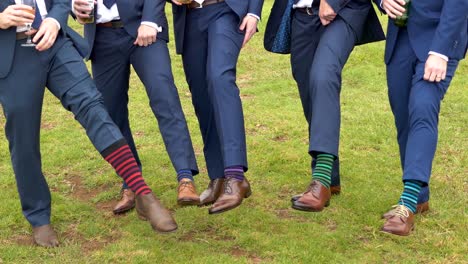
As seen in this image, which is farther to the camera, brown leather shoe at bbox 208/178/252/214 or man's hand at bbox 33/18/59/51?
brown leather shoe at bbox 208/178/252/214

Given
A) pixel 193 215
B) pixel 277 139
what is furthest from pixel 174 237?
pixel 277 139

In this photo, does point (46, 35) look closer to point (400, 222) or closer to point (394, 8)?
point (394, 8)

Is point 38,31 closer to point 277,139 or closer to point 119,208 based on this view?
point 119,208

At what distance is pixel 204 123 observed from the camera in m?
6.39

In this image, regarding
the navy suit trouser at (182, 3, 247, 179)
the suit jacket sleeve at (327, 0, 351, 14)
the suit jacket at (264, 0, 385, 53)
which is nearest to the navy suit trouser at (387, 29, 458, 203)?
the suit jacket at (264, 0, 385, 53)

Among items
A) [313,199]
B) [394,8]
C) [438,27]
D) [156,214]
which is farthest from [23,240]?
[438,27]

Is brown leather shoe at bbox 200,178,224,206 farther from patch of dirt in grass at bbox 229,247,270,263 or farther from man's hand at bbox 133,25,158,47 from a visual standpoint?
man's hand at bbox 133,25,158,47

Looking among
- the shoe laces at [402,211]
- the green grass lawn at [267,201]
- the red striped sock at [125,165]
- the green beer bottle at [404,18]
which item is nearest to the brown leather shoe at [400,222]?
the shoe laces at [402,211]

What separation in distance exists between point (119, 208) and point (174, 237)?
0.72 meters

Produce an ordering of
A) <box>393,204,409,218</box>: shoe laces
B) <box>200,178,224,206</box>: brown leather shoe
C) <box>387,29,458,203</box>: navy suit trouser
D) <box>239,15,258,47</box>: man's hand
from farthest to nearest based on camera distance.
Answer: <box>200,178,224,206</box>: brown leather shoe
<box>239,15,258,47</box>: man's hand
<box>393,204,409,218</box>: shoe laces
<box>387,29,458,203</box>: navy suit trouser

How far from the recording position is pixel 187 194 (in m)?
5.50

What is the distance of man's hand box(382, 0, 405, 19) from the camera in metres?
5.59

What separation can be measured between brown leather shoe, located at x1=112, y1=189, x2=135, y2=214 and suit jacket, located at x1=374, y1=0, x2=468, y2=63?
2423mm

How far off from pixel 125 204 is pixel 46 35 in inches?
66.7
